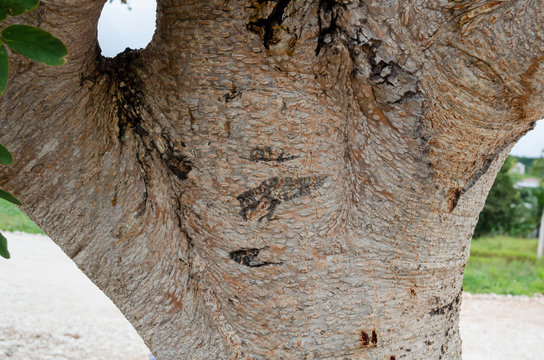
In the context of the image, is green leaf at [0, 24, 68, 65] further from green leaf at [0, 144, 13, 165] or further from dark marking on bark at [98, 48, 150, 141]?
dark marking on bark at [98, 48, 150, 141]

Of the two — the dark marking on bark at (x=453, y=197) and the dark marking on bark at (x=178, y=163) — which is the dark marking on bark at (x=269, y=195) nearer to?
the dark marking on bark at (x=178, y=163)

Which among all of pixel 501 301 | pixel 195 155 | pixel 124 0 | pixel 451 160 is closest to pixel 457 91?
pixel 451 160

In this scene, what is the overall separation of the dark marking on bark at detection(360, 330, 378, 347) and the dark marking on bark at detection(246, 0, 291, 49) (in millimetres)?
801

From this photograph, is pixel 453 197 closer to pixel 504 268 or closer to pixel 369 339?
pixel 369 339

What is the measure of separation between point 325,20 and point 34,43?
654 millimetres

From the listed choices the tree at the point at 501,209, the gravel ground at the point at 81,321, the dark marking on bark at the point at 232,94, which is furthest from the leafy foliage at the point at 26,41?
the tree at the point at 501,209

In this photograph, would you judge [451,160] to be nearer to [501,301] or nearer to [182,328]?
[182,328]

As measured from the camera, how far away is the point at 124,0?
9.04 feet

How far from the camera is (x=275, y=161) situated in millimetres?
1198

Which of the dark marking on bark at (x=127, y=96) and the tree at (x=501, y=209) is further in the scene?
the tree at (x=501, y=209)

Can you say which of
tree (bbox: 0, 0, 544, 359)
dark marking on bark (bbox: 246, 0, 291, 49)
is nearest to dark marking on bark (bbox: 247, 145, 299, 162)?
tree (bbox: 0, 0, 544, 359)

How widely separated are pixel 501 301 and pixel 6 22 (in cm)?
773

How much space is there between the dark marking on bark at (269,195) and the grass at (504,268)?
23.7 feet

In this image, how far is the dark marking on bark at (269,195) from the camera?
3.97ft
